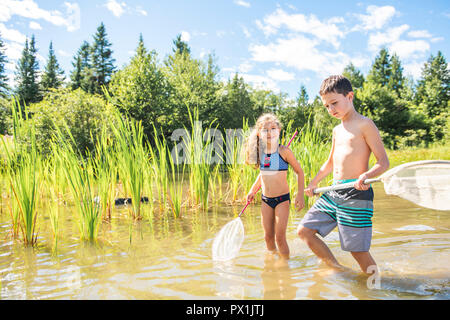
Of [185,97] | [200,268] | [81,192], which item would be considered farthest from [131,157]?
[185,97]

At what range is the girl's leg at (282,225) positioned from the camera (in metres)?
2.76

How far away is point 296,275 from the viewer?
2.40 m

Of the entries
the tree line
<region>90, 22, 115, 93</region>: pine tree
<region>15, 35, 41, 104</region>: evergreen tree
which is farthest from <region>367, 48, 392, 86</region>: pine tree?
<region>15, 35, 41, 104</region>: evergreen tree

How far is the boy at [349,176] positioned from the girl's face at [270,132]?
620 mm

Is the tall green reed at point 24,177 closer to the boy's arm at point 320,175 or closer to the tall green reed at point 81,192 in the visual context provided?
the tall green reed at point 81,192

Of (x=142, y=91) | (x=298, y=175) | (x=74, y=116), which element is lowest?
(x=298, y=175)

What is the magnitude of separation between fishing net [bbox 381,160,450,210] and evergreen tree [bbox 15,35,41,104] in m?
46.0

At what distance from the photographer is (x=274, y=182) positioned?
2836mm

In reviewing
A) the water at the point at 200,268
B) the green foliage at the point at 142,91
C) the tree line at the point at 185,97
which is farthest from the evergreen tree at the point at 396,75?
the water at the point at 200,268

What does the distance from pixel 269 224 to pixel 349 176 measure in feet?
3.13

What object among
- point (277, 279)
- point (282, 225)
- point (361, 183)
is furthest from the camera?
point (282, 225)

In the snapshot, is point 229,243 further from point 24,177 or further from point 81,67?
point 81,67
